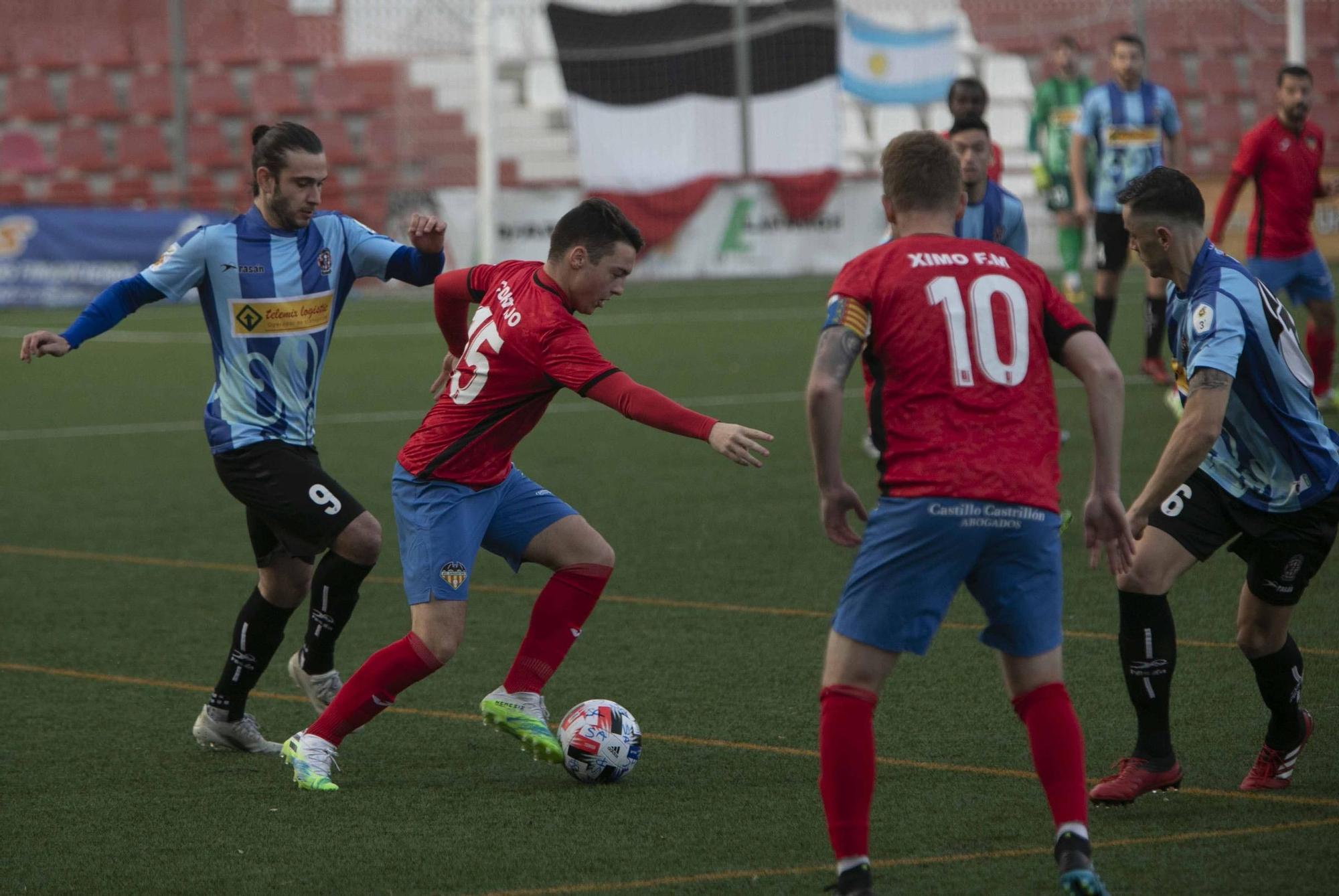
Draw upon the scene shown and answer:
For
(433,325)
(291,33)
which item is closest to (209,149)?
(291,33)

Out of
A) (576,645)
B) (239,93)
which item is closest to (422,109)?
(239,93)

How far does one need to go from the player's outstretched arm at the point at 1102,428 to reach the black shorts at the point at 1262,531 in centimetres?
82

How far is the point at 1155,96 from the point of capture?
12.6 meters

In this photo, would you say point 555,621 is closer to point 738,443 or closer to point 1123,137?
point 738,443

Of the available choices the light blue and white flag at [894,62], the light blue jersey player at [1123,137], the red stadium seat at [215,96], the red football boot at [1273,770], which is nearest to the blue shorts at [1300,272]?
the light blue jersey player at [1123,137]

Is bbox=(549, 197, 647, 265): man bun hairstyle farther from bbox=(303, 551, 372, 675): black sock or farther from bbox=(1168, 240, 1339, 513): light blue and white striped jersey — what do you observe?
bbox=(1168, 240, 1339, 513): light blue and white striped jersey

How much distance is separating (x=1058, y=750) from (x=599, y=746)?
1564 millimetres

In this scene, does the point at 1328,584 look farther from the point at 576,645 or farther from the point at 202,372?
the point at 202,372

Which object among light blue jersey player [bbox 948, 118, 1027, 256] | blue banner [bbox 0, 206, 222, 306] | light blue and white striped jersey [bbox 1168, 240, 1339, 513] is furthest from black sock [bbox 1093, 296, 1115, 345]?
blue banner [bbox 0, 206, 222, 306]

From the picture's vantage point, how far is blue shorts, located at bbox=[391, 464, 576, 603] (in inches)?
194

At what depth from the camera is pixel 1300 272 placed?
11.0 metres

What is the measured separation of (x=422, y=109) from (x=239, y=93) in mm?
3018

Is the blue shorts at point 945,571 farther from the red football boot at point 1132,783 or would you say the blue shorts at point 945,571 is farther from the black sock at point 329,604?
the black sock at point 329,604

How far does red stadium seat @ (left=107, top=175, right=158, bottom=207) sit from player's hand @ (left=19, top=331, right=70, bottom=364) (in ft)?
69.9
